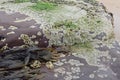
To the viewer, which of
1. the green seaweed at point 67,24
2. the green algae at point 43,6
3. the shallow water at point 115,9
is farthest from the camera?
the shallow water at point 115,9

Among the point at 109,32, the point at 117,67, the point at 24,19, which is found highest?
the point at 24,19

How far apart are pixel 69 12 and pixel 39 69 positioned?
0.69 metres

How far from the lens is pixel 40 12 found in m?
2.60

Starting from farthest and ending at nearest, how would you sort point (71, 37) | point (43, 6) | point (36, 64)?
point (43, 6) < point (71, 37) < point (36, 64)

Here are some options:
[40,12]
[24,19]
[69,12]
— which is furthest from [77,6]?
[24,19]

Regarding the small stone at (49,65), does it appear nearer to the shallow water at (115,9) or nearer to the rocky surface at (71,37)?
the rocky surface at (71,37)

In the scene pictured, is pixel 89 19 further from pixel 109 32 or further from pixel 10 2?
pixel 10 2

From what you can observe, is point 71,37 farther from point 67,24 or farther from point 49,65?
point 49,65

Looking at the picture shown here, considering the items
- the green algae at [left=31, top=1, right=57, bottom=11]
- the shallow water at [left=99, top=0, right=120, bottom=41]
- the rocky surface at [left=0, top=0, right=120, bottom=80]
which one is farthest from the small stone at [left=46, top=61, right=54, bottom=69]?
the shallow water at [left=99, top=0, right=120, bottom=41]

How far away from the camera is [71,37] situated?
244 cm

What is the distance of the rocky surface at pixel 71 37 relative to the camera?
218 centimetres

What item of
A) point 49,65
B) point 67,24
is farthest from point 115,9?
point 49,65

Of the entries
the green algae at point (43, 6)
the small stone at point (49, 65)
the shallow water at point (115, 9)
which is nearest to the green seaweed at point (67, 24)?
the green algae at point (43, 6)

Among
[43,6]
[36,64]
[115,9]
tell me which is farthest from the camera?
[115,9]
